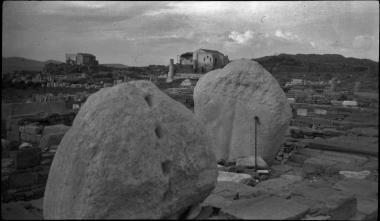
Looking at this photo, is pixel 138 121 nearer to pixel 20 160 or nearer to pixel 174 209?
pixel 174 209

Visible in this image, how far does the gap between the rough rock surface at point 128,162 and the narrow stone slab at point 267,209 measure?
18.6 inches

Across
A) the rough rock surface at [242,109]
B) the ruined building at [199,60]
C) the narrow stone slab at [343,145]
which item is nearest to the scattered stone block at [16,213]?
the rough rock surface at [242,109]

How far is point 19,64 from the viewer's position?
601 centimetres

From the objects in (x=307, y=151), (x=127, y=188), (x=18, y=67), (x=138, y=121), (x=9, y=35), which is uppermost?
(x=9, y=35)

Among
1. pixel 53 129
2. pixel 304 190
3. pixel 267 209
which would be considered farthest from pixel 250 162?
pixel 53 129

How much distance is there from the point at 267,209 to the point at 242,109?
3983 mm

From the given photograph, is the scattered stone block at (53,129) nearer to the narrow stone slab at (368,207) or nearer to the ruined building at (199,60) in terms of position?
the ruined building at (199,60)

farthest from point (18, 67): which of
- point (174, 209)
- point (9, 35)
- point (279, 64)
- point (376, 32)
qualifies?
point (279, 64)

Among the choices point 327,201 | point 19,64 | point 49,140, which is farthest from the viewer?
point 49,140

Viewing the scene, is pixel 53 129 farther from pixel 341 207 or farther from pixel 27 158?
pixel 341 207

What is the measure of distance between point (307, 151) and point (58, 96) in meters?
7.05

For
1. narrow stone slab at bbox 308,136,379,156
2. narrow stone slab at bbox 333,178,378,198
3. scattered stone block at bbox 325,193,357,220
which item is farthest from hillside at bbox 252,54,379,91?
scattered stone block at bbox 325,193,357,220

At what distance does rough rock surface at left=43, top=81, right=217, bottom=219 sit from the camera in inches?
124

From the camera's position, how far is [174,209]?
11.5 ft
